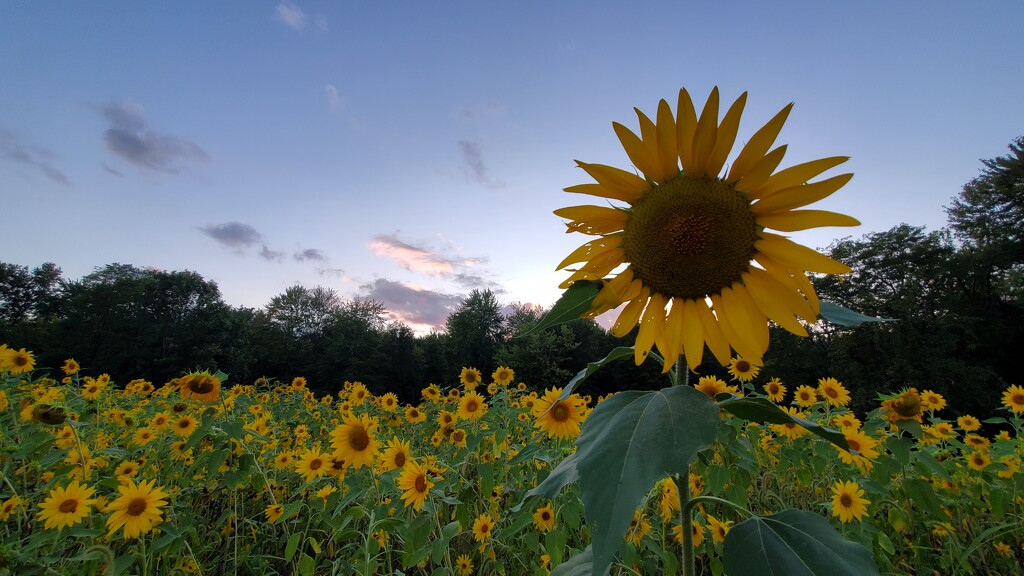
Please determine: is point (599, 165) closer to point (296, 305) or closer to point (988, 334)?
point (988, 334)

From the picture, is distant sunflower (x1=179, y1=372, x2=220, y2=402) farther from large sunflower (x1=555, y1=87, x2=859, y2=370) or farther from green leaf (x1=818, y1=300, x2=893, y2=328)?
green leaf (x1=818, y1=300, x2=893, y2=328)

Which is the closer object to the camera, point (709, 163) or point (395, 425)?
point (709, 163)

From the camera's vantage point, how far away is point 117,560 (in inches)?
78.4

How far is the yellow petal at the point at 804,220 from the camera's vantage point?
35.9 inches

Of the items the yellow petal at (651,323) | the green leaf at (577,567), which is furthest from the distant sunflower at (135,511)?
the yellow petal at (651,323)

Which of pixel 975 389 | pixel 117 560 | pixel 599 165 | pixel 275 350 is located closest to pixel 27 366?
pixel 117 560

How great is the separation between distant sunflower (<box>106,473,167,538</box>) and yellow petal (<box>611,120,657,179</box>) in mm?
2669

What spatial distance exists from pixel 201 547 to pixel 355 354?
33.0 m

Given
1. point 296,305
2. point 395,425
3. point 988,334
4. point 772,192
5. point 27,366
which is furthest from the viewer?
point 296,305

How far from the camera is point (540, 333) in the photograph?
25.3 m

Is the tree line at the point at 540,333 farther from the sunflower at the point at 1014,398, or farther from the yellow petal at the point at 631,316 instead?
the yellow petal at the point at 631,316

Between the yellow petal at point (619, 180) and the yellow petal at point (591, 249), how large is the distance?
0.10 m

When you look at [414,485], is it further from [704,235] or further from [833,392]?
[833,392]

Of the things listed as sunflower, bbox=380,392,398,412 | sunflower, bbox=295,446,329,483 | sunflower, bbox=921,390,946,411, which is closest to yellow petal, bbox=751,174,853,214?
sunflower, bbox=295,446,329,483
